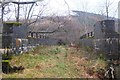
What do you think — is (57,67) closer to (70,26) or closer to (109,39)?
(109,39)

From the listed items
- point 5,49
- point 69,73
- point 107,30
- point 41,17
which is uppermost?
point 41,17

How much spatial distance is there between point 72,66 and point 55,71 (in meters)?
1.35

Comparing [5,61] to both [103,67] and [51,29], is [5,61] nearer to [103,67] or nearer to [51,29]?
[103,67]

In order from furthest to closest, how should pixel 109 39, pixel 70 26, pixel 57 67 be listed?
pixel 70 26
pixel 109 39
pixel 57 67

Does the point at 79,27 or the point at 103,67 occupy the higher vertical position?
the point at 79,27

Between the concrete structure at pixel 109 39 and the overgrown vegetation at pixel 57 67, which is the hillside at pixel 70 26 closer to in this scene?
the concrete structure at pixel 109 39

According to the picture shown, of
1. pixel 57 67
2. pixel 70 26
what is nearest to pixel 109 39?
pixel 57 67

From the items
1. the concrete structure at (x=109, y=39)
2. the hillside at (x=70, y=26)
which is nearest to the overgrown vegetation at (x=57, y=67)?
the concrete structure at (x=109, y=39)

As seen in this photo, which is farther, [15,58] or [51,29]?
[51,29]

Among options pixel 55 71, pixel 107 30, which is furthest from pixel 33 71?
pixel 107 30

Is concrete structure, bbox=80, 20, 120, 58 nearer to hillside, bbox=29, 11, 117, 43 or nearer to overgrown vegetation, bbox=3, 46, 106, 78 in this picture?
overgrown vegetation, bbox=3, 46, 106, 78

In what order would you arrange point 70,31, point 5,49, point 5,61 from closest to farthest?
point 5,61, point 5,49, point 70,31

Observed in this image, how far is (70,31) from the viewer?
3881cm

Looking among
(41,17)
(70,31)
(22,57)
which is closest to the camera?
(22,57)
